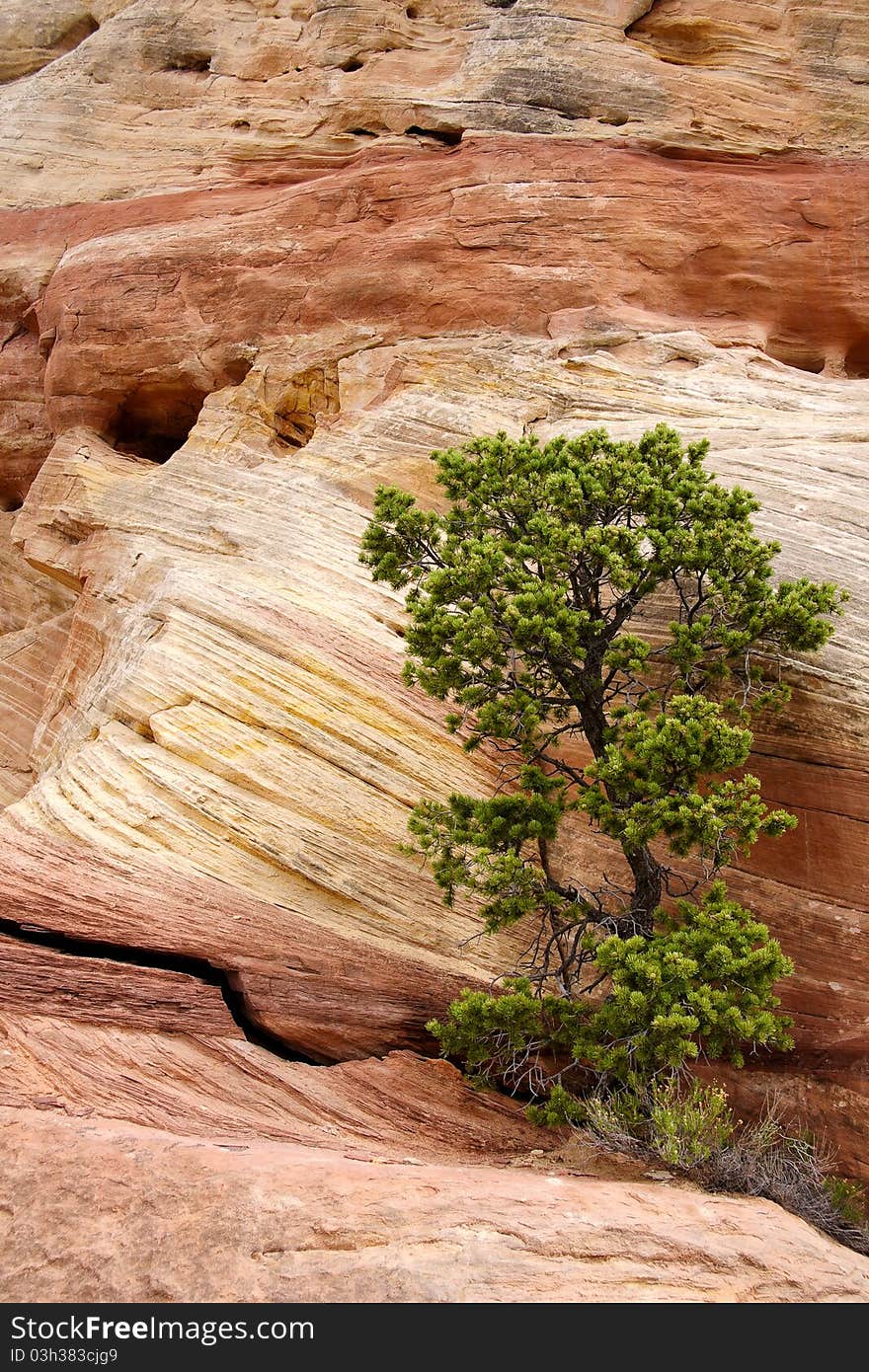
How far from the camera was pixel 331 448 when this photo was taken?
17.3 metres

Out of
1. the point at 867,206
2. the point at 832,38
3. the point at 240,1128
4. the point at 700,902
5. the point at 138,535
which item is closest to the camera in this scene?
the point at 240,1128

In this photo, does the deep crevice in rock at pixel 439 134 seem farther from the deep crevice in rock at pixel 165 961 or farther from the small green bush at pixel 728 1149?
Result: the small green bush at pixel 728 1149

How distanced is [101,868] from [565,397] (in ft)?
30.0

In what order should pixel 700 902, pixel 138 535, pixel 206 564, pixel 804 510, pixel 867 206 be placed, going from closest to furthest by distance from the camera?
1. pixel 700 902
2. pixel 804 510
3. pixel 206 564
4. pixel 138 535
5. pixel 867 206

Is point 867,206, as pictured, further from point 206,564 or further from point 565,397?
point 206,564

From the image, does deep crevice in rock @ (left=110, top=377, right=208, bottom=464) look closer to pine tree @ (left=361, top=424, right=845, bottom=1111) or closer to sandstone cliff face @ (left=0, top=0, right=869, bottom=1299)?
sandstone cliff face @ (left=0, top=0, right=869, bottom=1299)

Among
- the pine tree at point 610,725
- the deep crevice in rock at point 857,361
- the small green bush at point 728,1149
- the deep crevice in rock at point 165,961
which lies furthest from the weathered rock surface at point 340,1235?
the deep crevice in rock at point 857,361

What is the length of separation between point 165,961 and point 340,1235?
4584 millimetres

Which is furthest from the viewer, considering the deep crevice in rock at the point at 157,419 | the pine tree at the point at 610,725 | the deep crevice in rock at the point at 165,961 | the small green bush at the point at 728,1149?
the deep crevice in rock at the point at 157,419

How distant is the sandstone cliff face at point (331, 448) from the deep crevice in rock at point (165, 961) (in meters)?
0.04

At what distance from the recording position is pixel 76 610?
18281 millimetres

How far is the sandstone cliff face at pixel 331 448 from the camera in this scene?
36.2 ft

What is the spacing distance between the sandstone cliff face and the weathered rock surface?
0.06m

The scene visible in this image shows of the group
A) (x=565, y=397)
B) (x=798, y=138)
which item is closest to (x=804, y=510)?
(x=565, y=397)
